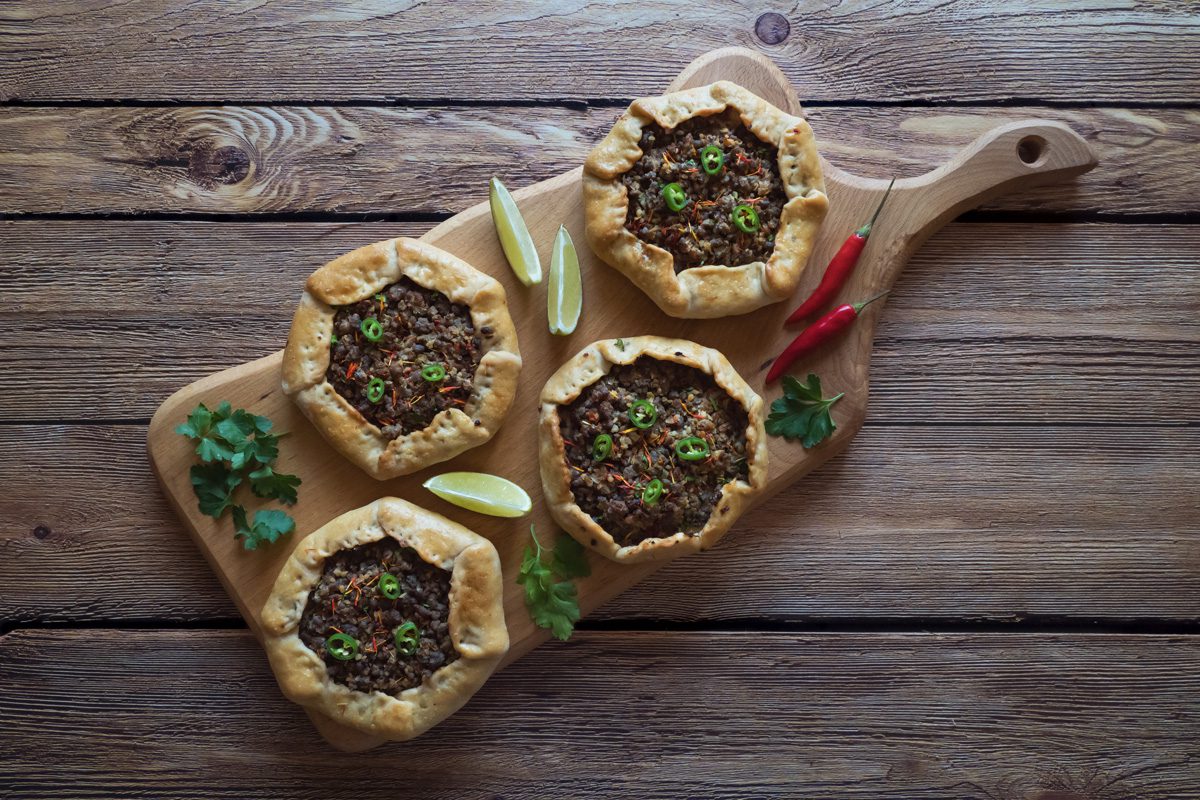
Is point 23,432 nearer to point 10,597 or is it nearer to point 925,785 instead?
point 10,597

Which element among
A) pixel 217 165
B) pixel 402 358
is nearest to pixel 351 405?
pixel 402 358

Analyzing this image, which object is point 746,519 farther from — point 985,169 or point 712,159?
point 985,169

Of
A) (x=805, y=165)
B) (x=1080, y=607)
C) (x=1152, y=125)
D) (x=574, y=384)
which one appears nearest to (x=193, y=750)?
(x=574, y=384)

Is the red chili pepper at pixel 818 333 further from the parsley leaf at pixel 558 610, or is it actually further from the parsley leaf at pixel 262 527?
the parsley leaf at pixel 262 527

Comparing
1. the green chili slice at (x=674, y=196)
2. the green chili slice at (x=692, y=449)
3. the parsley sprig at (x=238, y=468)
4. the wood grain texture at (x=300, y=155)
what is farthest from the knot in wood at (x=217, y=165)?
the green chili slice at (x=692, y=449)

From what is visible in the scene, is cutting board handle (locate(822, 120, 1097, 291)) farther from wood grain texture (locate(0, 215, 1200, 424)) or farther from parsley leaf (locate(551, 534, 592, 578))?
parsley leaf (locate(551, 534, 592, 578))

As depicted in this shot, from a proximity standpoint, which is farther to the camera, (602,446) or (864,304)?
(864,304)
